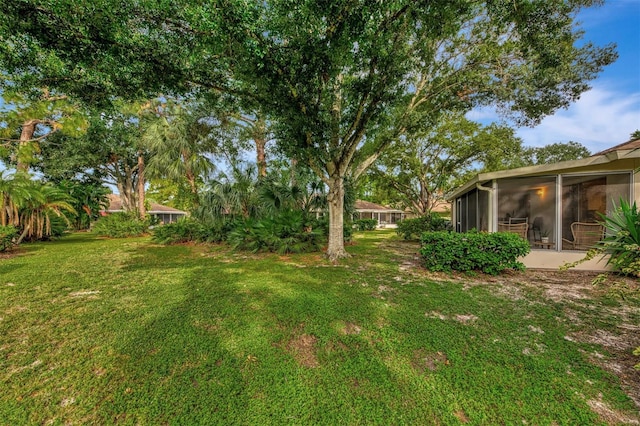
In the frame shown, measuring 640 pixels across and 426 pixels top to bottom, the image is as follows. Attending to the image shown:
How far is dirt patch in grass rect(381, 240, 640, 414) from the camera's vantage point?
2.25 metres

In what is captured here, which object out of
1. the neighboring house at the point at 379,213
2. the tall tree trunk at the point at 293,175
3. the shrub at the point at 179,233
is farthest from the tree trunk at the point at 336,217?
the neighboring house at the point at 379,213

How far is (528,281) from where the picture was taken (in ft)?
Answer: 16.5

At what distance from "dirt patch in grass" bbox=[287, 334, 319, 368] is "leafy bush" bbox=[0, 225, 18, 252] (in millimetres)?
10340

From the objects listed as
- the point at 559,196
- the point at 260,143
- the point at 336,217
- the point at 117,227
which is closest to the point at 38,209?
the point at 117,227

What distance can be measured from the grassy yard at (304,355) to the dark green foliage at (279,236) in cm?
358

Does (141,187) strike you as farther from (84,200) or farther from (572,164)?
(572,164)

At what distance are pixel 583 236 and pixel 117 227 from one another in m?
19.3

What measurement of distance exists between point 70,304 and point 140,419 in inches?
123

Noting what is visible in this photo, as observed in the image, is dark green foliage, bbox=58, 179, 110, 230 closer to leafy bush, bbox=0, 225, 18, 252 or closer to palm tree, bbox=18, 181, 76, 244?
palm tree, bbox=18, 181, 76, 244

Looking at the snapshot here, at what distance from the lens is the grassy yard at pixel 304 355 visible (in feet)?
6.37

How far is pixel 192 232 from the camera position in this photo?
10.8 metres

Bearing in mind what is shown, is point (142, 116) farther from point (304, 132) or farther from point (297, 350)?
point (297, 350)

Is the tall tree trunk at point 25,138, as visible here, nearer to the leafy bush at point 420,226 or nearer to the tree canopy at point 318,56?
the tree canopy at point 318,56

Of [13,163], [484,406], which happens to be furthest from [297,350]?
[13,163]
